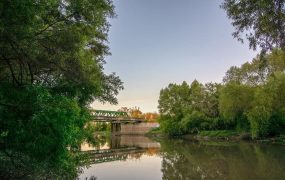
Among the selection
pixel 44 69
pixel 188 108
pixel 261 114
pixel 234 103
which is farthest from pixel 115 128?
pixel 44 69

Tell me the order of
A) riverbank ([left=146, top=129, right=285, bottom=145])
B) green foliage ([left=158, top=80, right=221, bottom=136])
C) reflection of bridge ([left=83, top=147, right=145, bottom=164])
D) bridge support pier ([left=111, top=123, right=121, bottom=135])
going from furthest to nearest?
bridge support pier ([left=111, top=123, right=121, bottom=135]), green foliage ([left=158, top=80, right=221, bottom=136]), riverbank ([left=146, top=129, right=285, bottom=145]), reflection of bridge ([left=83, top=147, right=145, bottom=164])

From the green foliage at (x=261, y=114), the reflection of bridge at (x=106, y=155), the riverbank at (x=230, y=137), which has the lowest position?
the reflection of bridge at (x=106, y=155)

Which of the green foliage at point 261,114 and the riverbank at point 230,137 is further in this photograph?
the green foliage at point 261,114

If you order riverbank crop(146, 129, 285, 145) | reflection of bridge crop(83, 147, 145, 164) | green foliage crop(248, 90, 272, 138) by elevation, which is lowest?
reflection of bridge crop(83, 147, 145, 164)

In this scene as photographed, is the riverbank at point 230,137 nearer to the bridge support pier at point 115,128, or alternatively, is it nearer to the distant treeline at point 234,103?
the distant treeline at point 234,103

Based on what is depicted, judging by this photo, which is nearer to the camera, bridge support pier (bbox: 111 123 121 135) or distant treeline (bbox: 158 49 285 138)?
distant treeline (bbox: 158 49 285 138)

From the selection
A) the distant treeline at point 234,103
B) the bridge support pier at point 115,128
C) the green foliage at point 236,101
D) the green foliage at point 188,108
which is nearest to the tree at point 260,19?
the distant treeline at point 234,103

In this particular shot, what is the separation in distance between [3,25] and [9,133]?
3.38 meters

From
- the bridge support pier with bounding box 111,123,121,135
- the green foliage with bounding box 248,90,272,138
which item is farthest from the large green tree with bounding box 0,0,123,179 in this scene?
the bridge support pier with bounding box 111,123,121,135

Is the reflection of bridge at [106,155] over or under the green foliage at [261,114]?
under

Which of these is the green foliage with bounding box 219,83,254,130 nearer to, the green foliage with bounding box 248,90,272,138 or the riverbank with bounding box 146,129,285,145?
the riverbank with bounding box 146,129,285,145

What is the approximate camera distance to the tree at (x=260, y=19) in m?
10.1

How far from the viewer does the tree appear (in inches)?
396

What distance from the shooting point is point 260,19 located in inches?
423
